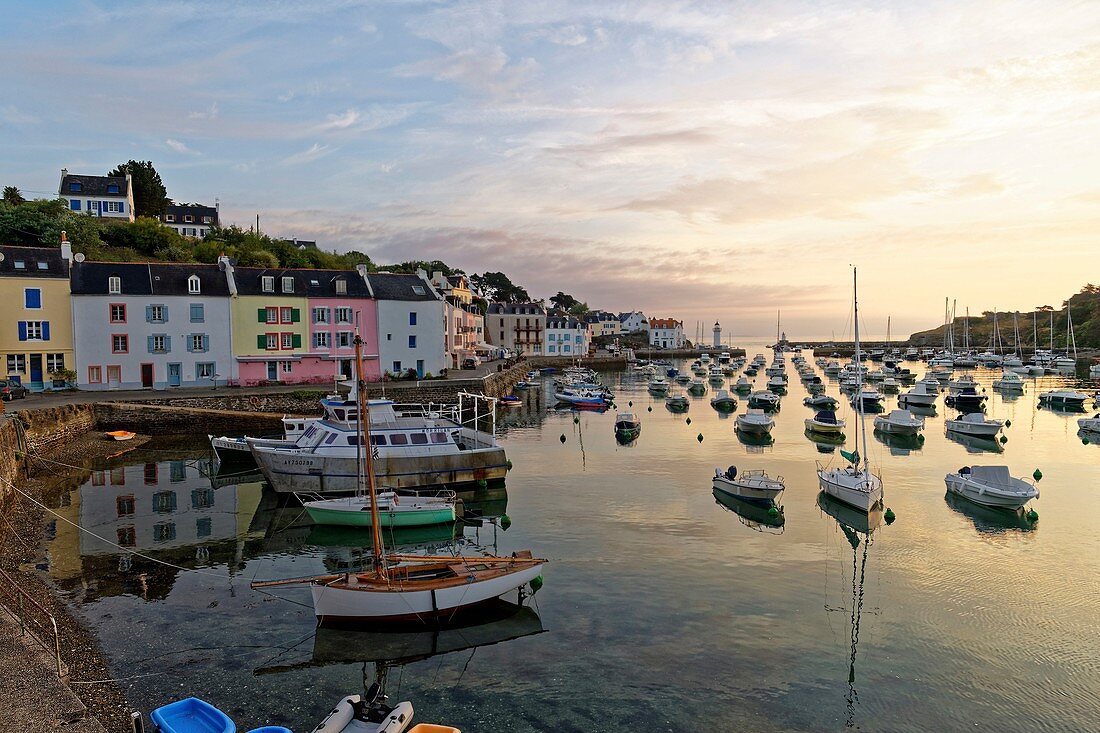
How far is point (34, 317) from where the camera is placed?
53562 mm

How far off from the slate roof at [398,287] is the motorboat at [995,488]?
171 feet

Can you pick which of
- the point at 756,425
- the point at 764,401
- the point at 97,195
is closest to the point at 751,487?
the point at 756,425

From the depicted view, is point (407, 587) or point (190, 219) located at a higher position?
point (190, 219)

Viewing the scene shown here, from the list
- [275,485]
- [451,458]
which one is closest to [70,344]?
[275,485]

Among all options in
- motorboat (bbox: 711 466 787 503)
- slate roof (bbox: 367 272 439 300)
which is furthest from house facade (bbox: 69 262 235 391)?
motorboat (bbox: 711 466 787 503)

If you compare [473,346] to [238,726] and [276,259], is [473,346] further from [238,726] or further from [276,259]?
[238,726]

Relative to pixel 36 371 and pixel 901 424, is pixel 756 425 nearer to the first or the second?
pixel 901 424

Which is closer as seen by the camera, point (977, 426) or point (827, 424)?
point (977, 426)

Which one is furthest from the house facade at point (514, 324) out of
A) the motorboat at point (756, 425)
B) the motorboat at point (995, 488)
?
the motorboat at point (995, 488)

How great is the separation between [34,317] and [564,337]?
97.1 m

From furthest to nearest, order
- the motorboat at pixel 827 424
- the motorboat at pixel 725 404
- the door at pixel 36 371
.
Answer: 1. the motorboat at pixel 725 404
2. the door at pixel 36 371
3. the motorboat at pixel 827 424

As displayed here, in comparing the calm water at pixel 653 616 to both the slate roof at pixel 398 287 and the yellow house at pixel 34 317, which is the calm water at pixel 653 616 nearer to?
the yellow house at pixel 34 317

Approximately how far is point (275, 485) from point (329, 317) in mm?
36047

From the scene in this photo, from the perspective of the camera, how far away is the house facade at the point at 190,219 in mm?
112625
